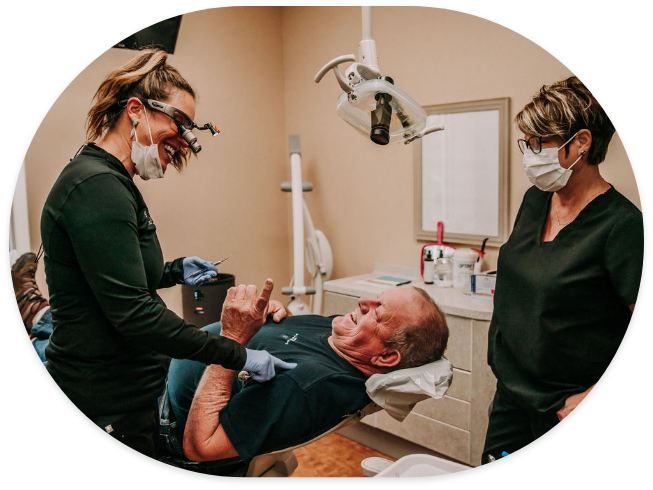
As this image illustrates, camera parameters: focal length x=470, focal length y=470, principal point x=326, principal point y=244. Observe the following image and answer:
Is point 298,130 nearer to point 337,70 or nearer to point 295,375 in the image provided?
point 337,70

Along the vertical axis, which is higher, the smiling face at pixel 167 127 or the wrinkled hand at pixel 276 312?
the smiling face at pixel 167 127

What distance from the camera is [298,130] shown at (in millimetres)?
2119

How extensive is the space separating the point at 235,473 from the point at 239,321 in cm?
35

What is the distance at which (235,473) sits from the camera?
1.00m

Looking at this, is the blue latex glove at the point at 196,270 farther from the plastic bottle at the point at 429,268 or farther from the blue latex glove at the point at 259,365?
the plastic bottle at the point at 429,268

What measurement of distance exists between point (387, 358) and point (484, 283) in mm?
680

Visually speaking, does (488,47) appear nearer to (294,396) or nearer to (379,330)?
(379,330)

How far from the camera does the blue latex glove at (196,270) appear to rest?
105cm

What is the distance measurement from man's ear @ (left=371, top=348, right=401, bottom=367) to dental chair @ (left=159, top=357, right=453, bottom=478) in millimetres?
28

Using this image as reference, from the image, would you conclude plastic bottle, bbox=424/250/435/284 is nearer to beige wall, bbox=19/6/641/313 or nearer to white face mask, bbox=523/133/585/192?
beige wall, bbox=19/6/641/313

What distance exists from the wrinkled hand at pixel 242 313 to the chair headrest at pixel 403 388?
0.29 m

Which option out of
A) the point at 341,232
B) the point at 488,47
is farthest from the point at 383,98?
the point at 341,232

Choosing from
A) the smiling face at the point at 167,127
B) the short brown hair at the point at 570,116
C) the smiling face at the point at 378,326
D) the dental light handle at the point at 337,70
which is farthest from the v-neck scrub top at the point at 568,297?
the smiling face at the point at 167,127

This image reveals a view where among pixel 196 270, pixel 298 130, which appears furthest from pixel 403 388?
pixel 298 130
